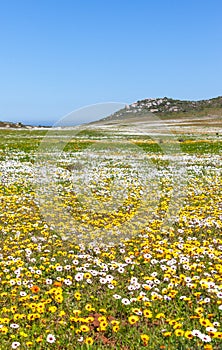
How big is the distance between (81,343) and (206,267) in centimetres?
336

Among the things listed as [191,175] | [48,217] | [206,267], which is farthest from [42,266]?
Result: [191,175]

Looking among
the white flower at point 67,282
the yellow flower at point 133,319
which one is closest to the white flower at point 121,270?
the white flower at point 67,282

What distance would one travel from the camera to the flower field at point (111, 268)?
18.1 feet

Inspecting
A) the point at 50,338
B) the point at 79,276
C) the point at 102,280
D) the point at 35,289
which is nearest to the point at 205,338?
the point at 50,338

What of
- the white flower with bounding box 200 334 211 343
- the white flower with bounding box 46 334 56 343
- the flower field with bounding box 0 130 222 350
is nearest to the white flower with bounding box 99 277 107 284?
the flower field with bounding box 0 130 222 350

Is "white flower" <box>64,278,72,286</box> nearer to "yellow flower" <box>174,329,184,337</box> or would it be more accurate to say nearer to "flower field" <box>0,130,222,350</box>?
"flower field" <box>0,130,222,350</box>

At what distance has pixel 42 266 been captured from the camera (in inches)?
301

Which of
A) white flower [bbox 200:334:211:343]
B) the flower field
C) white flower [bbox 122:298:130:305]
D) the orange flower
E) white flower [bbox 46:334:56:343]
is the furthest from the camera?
the orange flower

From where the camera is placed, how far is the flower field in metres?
5.50

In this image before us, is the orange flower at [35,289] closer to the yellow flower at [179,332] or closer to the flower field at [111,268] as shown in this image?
the flower field at [111,268]

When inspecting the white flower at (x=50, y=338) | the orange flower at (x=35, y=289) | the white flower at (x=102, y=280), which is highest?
the orange flower at (x=35, y=289)

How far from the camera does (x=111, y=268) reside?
7.61 m

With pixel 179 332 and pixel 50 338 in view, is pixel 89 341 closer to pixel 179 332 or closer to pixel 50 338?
pixel 50 338

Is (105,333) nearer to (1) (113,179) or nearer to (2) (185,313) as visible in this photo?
(2) (185,313)
